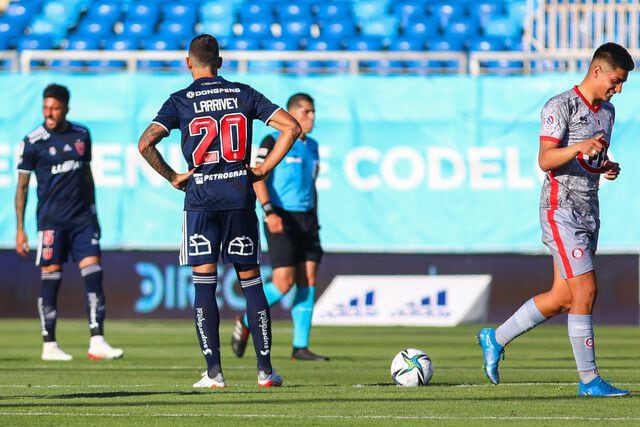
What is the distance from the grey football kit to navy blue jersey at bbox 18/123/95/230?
5464mm

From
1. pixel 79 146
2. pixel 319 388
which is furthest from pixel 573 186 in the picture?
pixel 79 146

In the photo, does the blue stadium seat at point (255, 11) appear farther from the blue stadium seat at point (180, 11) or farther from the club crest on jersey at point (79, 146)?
the club crest on jersey at point (79, 146)

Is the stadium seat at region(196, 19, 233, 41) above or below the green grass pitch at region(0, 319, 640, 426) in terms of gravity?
above

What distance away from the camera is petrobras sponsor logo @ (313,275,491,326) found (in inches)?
723

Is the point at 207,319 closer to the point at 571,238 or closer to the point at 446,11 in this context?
the point at 571,238

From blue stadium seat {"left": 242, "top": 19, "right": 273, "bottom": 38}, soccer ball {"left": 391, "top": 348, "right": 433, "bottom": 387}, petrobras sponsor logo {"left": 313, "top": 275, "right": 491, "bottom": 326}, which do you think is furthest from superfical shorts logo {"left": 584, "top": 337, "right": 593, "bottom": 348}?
blue stadium seat {"left": 242, "top": 19, "right": 273, "bottom": 38}

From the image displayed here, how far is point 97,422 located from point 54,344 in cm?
549

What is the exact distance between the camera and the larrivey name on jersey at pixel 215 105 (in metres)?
9.22

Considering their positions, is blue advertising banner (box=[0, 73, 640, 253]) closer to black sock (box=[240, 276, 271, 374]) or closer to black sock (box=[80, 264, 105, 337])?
black sock (box=[80, 264, 105, 337])

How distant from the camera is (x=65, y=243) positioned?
43.7 ft

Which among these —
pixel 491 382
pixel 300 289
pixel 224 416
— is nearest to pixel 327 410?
pixel 224 416

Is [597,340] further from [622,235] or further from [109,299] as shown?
[109,299]

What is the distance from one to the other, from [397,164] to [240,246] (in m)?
9.47

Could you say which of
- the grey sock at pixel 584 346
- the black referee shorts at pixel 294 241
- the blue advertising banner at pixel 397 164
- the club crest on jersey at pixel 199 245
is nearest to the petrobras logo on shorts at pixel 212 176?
the club crest on jersey at pixel 199 245
